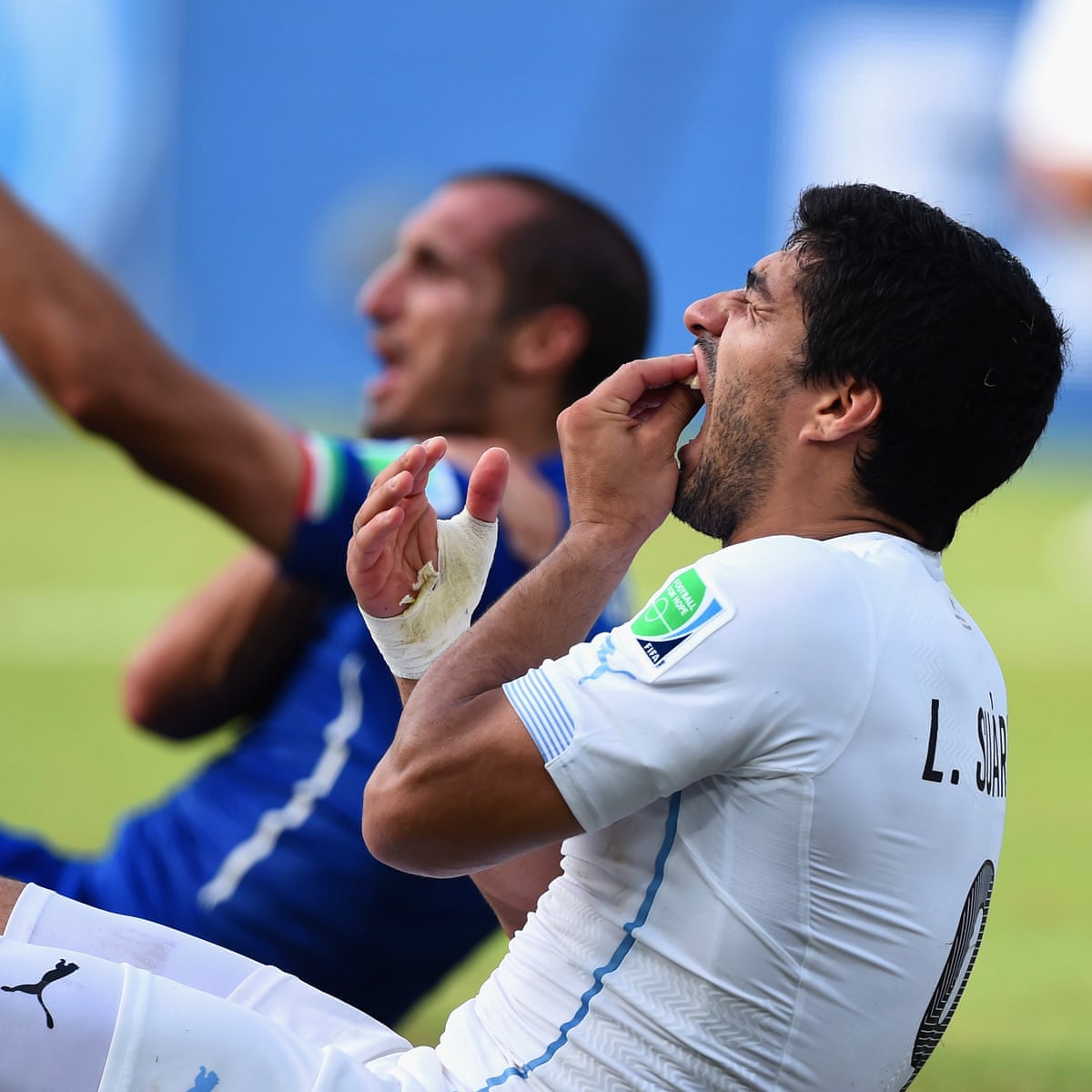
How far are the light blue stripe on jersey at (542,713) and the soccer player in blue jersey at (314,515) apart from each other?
1422 mm

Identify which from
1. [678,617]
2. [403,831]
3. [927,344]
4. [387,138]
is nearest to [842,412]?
[927,344]

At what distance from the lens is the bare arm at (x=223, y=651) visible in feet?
13.1

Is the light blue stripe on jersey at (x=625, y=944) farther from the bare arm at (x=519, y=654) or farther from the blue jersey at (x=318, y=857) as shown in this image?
the blue jersey at (x=318, y=857)

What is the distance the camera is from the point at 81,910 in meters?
2.22

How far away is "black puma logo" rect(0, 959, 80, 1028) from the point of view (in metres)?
1.86

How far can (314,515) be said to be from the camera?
3.31m

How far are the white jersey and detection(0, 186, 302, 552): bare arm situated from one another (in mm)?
1530

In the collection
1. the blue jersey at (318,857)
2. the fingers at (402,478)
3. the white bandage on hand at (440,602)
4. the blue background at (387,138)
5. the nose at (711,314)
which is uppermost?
the blue background at (387,138)

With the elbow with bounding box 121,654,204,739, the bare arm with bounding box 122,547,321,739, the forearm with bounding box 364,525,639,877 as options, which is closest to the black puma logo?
the forearm with bounding box 364,525,639,877

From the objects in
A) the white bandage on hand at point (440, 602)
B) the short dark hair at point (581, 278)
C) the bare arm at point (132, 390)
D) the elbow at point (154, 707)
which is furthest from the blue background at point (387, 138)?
the white bandage on hand at point (440, 602)

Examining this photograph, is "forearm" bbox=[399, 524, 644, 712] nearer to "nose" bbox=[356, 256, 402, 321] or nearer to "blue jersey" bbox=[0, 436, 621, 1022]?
"blue jersey" bbox=[0, 436, 621, 1022]

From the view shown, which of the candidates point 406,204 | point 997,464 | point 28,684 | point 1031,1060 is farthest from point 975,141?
point 997,464

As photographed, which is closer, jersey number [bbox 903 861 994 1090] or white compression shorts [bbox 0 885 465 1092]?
white compression shorts [bbox 0 885 465 1092]

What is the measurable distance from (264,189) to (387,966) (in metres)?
15.3
